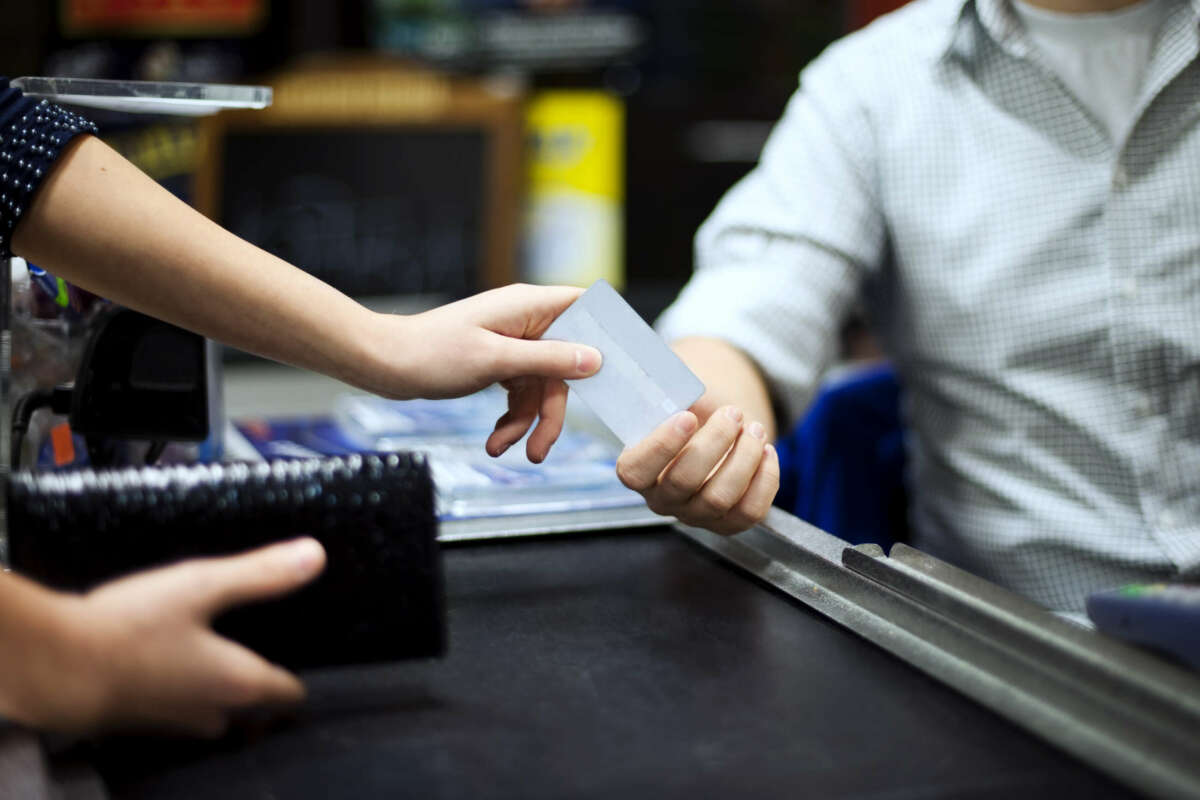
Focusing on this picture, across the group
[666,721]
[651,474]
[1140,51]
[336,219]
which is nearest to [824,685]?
[666,721]

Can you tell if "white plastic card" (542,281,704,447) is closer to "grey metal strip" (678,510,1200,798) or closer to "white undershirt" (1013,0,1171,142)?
"grey metal strip" (678,510,1200,798)

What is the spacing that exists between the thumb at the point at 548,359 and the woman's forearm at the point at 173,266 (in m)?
0.09

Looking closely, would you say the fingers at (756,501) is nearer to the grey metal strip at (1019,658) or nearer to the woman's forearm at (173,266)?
the grey metal strip at (1019,658)

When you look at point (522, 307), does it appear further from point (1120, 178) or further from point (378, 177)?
point (378, 177)

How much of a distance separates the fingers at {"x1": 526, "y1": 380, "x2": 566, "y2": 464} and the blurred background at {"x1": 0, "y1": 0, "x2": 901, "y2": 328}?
2.02 m

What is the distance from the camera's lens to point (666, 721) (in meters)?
0.55

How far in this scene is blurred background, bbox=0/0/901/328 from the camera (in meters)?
2.76

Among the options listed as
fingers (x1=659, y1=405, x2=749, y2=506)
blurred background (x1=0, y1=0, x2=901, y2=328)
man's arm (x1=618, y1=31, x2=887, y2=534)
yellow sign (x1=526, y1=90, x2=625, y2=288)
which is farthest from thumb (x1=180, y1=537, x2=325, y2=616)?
yellow sign (x1=526, y1=90, x2=625, y2=288)

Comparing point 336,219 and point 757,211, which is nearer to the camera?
point 757,211

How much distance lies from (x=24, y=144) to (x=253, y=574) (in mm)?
343

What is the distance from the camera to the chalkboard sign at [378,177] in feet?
9.00

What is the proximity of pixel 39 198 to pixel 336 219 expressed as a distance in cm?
222

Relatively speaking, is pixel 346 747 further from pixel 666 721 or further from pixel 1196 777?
pixel 1196 777

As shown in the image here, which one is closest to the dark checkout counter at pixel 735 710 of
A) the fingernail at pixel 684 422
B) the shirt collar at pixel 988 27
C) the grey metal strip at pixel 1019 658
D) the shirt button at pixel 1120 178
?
the grey metal strip at pixel 1019 658
